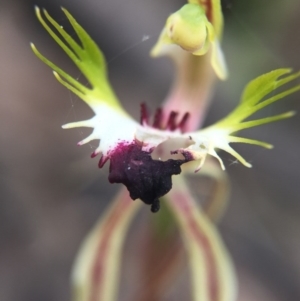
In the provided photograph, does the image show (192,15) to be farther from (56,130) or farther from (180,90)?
(56,130)

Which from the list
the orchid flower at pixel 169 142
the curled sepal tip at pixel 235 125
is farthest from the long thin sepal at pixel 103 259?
the curled sepal tip at pixel 235 125

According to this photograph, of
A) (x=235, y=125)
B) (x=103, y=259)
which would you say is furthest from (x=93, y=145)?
(x=235, y=125)

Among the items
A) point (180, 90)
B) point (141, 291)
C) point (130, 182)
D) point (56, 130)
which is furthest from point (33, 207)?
point (130, 182)

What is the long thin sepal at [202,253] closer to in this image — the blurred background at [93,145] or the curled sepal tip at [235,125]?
the curled sepal tip at [235,125]

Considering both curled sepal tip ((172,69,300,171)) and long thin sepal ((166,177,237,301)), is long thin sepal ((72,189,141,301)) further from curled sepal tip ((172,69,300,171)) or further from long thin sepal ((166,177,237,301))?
curled sepal tip ((172,69,300,171))

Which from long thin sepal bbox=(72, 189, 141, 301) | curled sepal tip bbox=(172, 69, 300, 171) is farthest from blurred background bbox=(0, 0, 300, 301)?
curled sepal tip bbox=(172, 69, 300, 171)
